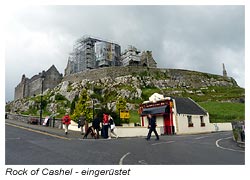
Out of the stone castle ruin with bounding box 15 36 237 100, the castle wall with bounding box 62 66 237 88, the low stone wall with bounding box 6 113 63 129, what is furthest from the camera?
the stone castle ruin with bounding box 15 36 237 100

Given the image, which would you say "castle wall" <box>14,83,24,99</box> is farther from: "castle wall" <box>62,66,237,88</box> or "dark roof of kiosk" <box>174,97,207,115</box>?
"dark roof of kiosk" <box>174,97,207,115</box>

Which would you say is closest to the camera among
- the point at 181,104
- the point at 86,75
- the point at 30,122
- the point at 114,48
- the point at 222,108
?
the point at 30,122

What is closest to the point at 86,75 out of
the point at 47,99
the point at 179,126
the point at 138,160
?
the point at 47,99

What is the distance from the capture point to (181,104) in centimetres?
3009

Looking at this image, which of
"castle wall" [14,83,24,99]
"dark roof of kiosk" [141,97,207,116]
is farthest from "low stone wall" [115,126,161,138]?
"castle wall" [14,83,24,99]

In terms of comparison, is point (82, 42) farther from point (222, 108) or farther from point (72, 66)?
point (222, 108)

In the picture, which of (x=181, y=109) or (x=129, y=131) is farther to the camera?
(x=181, y=109)

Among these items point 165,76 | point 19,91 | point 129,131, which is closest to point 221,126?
point 129,131

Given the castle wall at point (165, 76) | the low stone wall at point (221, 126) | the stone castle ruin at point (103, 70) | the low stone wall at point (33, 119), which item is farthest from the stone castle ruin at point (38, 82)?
the low stone wall at point (221, 126)

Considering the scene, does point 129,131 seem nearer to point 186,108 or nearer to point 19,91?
point 186,108

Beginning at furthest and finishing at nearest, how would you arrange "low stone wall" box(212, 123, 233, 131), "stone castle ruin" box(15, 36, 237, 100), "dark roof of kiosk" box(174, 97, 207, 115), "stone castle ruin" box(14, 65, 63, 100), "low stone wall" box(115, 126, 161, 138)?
1. "stone castle ruin" box(14, 65, 63, 100)
2. "stone castle ruin" box(15, 36, 237, 100)
3. "low stone wall" box(212, 123, 233, 131)
4. "dark roof of kiosk" box(174, 97, 207, 115)
5. "low stone wall" box(115, 126, 161, 138)

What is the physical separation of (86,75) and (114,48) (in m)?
20.1
